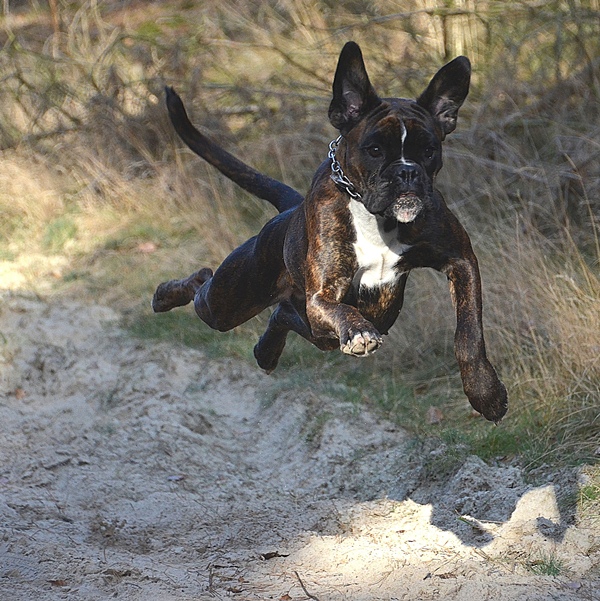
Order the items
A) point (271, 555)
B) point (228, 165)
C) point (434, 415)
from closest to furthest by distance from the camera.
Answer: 1. point (271, 555)
2. point (228, 165)
3. point (434, 415)

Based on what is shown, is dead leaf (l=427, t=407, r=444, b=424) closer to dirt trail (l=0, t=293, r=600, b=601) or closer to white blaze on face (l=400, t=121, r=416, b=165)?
dirt trail (l=0, t=293, r=600, b=601)

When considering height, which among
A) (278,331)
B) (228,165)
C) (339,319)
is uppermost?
(228,165)

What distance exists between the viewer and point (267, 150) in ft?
31.1

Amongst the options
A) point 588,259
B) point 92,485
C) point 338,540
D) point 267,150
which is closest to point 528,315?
point 588,259

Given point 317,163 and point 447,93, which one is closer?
point 447,93

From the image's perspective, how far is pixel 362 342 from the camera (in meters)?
3.45

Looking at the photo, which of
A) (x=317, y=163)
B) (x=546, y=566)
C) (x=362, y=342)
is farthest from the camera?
(x=317, y=163)

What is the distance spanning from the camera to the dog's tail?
213 inches

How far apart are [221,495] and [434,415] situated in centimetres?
155

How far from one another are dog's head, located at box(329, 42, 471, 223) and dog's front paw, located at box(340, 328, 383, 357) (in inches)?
18.2

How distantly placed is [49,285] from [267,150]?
96.9 inches

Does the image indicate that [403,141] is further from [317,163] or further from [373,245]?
[317,163]

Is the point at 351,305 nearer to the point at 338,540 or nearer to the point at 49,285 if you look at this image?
the point at 338,540

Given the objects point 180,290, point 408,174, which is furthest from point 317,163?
point 408,174
